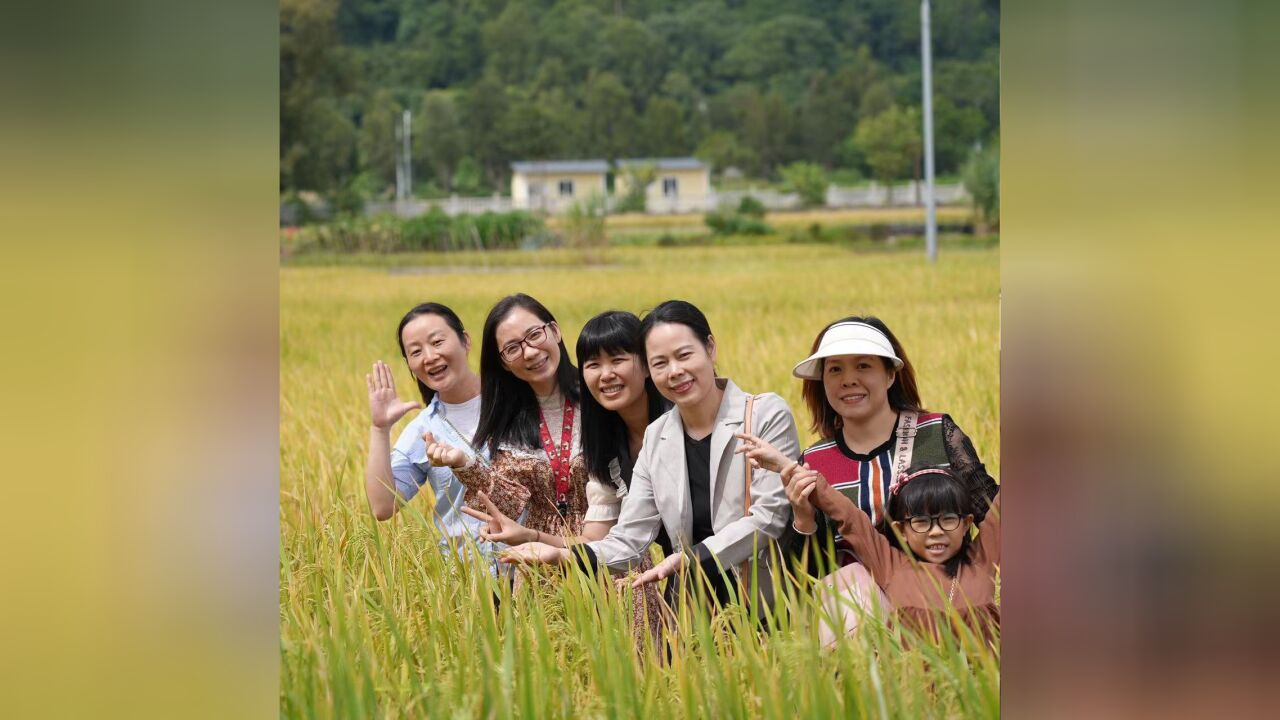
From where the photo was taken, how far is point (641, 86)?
25.7m

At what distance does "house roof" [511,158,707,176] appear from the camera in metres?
24.1

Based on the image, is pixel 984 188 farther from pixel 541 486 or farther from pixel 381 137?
pixel 541 486

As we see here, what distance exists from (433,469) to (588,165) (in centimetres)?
2228

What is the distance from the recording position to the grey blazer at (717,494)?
2469 mm

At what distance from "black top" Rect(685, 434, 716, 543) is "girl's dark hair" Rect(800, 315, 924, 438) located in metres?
0.23

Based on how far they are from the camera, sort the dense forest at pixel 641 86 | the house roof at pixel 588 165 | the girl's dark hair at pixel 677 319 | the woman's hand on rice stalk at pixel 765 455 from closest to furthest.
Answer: the woman's hand on rice stalk at pixel 765 455, the girl's dark hair at pixel 677 319, the dense forest at pixel 641 86, the house roof at pixel 588 165

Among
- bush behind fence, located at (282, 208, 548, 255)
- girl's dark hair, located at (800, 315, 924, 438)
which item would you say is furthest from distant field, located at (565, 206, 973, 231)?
girl's dark hair, located at (800, 315, 924, 438)

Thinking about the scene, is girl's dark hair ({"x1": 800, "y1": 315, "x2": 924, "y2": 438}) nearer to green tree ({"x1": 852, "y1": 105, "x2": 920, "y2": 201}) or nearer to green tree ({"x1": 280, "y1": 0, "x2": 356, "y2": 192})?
green tree ({"x1": 280, "y1": 0, "x2": 356, "y2": 192})

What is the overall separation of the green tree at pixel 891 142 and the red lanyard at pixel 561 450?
63.7 feet

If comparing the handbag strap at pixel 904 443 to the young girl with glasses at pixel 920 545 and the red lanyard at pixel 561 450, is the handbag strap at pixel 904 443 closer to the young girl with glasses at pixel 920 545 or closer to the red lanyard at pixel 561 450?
the young girl with glasses at pixel 920 545

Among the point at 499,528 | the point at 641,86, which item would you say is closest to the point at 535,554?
the point at 499,528

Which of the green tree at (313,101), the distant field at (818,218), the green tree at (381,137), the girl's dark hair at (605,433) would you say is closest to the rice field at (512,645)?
the girl's dark hair at (605,433)
